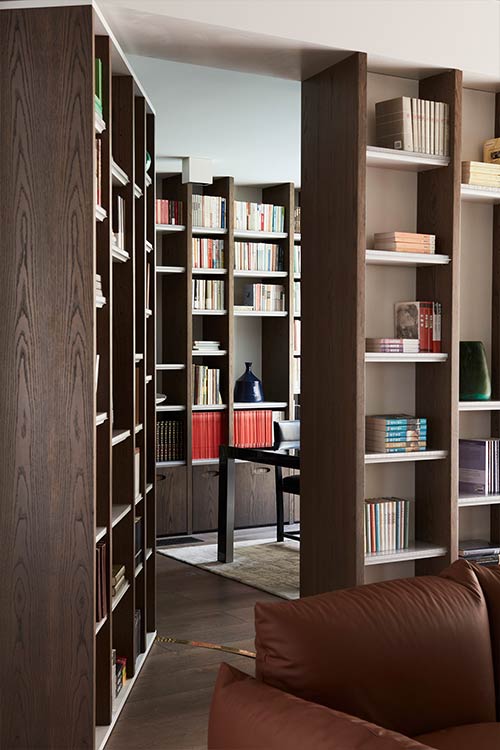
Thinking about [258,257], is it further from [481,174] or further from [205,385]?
[481,174]

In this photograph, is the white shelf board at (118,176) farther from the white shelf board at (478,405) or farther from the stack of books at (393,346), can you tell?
the white shelf board at (478,405)

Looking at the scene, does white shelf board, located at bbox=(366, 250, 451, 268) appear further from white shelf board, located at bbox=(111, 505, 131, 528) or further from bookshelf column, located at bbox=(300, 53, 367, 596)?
white shelf board, located at bbox=(111, 505, 131, 528)

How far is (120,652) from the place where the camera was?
12.8 ft

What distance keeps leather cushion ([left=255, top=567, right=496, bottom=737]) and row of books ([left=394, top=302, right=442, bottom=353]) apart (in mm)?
1676

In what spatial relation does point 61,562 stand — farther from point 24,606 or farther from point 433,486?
point 433,486

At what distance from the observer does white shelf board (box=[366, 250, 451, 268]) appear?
3.88 m

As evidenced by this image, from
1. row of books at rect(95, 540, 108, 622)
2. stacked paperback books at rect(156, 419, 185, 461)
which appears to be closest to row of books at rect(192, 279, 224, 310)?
stacked paperback books at rect(156, 419, 185, 461)

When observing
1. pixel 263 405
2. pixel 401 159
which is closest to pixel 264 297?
pixel 263 405

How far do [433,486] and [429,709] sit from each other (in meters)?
1.92

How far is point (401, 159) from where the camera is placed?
3941mm

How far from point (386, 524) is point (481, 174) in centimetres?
164

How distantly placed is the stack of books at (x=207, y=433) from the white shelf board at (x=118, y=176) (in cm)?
372

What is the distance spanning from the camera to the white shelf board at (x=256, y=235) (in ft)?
24.6

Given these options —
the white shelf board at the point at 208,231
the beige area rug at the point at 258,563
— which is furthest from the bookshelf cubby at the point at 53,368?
the white shelf board at the point at 208,231
